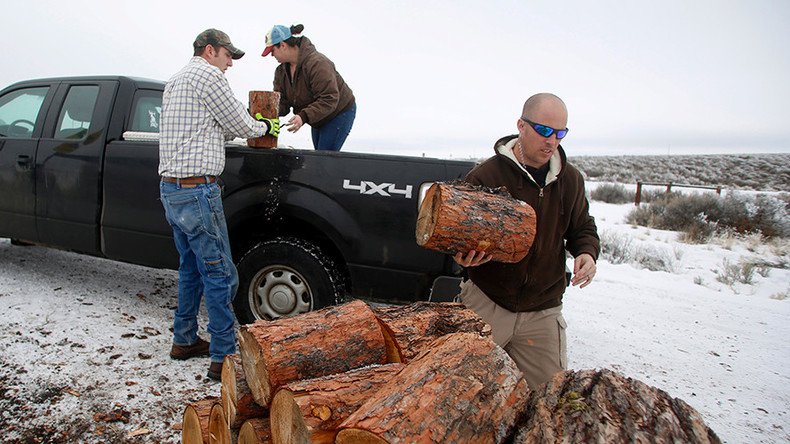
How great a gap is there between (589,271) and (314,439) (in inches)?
70.9

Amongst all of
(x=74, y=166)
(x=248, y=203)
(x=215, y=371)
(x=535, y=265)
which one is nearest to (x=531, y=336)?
(x=535, y=265)

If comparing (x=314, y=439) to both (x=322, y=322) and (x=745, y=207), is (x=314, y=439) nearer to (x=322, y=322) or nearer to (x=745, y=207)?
(x=322, y=322)

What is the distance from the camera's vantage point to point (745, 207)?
44.1ft

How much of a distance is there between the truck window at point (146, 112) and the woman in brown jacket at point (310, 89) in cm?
108

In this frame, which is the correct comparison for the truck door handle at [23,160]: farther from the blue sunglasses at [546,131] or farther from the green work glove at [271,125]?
the blue sunglasses at [546,131]

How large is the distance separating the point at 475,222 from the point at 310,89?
Result: 263cm

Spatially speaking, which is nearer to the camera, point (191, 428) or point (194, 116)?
point (191, 428)

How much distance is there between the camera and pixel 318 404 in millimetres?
1507

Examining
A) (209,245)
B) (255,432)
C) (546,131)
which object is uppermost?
(546,131)

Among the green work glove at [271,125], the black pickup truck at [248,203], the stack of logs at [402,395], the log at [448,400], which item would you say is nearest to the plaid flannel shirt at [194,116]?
→ the green work glove at [271,125]

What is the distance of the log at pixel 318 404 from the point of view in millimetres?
1460

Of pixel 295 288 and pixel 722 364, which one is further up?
pixel 295 288

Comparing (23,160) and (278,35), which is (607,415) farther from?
(23,160)

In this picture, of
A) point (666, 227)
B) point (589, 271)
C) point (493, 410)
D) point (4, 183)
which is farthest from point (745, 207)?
point (4, 183)
